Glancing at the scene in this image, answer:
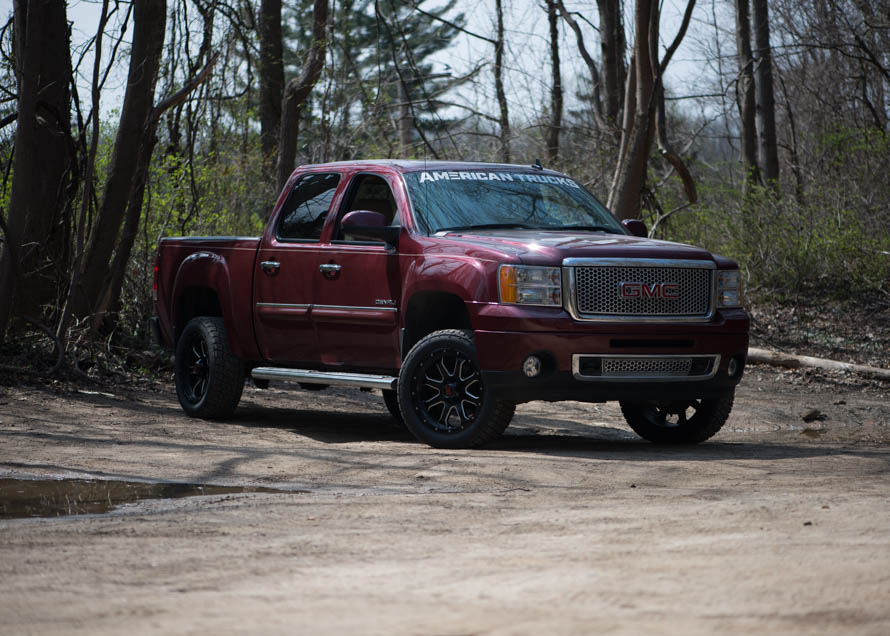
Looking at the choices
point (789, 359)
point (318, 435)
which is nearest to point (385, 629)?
point (318, 435)

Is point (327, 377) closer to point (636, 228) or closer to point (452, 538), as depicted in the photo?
point (636, 228)

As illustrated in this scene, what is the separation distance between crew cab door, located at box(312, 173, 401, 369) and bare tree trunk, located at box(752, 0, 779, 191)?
1537cm

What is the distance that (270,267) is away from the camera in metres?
9.50

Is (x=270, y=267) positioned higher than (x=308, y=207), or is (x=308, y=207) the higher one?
(x=308, y=207)

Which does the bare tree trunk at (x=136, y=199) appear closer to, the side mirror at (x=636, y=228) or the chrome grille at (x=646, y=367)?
the side mirror at (x=636, y=228)

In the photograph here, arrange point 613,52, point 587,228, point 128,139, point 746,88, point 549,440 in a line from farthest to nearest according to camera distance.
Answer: point 746,88
point 613,52
point 128,139
point 549,440
point 587,228

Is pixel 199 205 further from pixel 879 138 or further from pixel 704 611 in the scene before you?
pixel 704 611

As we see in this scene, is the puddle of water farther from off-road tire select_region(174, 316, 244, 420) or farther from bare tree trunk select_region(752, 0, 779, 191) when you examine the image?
bare tree trunk select_region(752, 0, 779, 191)

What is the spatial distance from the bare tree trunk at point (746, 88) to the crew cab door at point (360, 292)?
15.8 m

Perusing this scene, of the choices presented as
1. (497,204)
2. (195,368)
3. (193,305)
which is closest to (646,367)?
(497,204)

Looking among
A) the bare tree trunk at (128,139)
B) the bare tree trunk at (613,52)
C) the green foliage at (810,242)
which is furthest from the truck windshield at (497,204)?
the bare tree trunk at (613,52)

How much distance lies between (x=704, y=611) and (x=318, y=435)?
6.02 metres

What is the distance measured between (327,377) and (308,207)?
148 cm

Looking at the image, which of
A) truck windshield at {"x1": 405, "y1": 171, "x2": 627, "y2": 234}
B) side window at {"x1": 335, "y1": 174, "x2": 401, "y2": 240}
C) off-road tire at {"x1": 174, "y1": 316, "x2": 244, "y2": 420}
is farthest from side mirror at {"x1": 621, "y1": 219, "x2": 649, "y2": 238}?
off-road tire at {"x1": 174, "y1": 316, "x2": 244, "y2": 420}
